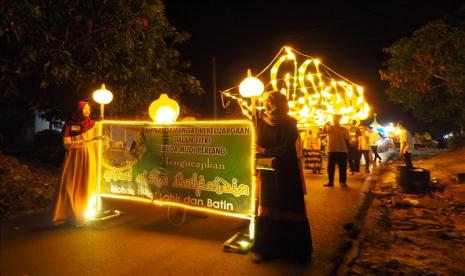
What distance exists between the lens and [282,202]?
13.6 feet

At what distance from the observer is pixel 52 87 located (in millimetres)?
9750

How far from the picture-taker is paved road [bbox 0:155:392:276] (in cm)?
394

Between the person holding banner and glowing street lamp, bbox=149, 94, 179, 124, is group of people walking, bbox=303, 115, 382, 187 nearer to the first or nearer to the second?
glowing street lamp, bbox=149, 94, 179, 124

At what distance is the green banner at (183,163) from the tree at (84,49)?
2.47 m

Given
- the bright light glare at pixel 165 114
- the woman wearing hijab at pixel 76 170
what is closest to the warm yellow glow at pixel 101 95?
the woman wearing hijab at pixel 76 170

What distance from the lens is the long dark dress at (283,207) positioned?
13.4 feet

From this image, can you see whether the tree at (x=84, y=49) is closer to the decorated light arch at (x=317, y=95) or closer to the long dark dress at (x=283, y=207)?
the decorated light arch at (x=317, y=95)

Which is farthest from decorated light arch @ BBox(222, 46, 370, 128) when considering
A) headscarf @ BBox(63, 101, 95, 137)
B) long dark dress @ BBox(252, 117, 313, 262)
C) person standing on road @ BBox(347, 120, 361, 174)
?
long dark dress @ BBox(252, 117, 313, 262)

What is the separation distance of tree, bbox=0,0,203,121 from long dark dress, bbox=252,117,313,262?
5243 mm

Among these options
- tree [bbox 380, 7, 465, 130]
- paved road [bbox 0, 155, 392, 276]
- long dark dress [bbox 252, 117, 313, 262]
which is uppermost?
tree [bbox 380, 7, 465, 130]

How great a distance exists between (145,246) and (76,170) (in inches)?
78.8

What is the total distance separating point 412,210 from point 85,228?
6232 millimetres

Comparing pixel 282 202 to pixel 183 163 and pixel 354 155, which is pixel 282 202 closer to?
pixel 183 163

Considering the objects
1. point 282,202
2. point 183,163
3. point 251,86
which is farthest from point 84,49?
point 282,202
